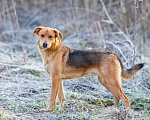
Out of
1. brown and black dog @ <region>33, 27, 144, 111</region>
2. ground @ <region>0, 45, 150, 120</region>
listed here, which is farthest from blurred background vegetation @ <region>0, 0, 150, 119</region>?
brown and black dog @ <region>33, 27, 144, 111</region>

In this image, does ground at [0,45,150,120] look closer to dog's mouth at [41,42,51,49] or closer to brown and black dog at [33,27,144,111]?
brown and black dog at [33,27,144,111]

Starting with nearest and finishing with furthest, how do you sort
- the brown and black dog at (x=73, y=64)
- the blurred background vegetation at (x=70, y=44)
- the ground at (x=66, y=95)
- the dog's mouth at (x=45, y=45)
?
1. the ground at (x=66, y=95)
2. the dog's mouth at (x=45, y=45)
3. the brown and black dog at (x=73, y=64)
4. the blurred background vegetation at (x=70, y=44)

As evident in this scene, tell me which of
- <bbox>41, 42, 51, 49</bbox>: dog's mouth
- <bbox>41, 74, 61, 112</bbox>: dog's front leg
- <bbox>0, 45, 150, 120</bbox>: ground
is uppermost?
<bbox>41, 42, 51, 49</bbox>: dog's mouth

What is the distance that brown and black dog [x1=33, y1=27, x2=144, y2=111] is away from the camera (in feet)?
17.3

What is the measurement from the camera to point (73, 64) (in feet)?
18.0

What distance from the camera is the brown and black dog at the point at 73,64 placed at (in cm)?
527

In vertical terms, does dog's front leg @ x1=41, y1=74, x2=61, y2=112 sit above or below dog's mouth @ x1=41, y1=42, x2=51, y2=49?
below

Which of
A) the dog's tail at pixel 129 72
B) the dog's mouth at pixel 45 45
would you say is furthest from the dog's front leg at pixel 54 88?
the dog's tail at pixel 129 72

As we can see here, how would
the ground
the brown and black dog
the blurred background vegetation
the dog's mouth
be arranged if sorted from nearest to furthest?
1. the ground
2. the dog's mouth
3. the brown and black dog
4. the blurred background vegetation

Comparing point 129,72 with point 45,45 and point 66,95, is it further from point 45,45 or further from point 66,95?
point 45,45

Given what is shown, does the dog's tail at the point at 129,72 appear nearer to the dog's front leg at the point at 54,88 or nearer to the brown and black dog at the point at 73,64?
the brown and black dog at the point at 73,64

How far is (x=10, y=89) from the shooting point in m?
6.48

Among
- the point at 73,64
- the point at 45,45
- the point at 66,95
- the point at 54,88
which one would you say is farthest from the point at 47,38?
the point at 66,95

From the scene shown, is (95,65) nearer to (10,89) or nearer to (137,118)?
(137,118)
